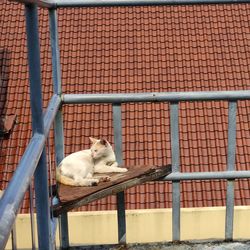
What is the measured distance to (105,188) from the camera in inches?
87.0

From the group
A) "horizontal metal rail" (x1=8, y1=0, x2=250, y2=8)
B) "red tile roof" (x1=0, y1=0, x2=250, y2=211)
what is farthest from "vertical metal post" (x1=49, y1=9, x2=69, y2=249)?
"red tile roof" (x1=0, y1=0, x2=250, y2=211)

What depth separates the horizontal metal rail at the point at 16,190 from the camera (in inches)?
35.4

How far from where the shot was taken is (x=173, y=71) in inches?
532

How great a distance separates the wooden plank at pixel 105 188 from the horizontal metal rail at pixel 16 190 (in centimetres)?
67

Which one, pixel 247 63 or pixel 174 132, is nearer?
pixel 174 132

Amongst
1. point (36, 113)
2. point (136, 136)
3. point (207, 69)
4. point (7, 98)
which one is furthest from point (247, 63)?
point (36, 113)

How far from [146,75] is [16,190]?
41.2 ft

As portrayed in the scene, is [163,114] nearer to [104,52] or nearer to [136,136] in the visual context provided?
[136,136]

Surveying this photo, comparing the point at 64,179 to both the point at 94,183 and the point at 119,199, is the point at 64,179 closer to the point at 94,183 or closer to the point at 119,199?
the point at 94,183

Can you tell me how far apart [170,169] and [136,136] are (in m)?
10.1

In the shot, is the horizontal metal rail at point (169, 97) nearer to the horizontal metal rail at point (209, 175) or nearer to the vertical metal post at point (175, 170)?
the vertical metal post at point (175, 170)

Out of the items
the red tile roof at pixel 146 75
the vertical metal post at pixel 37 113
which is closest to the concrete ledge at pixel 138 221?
the red tile roof at pixel 146 75

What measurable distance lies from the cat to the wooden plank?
0.15 feet

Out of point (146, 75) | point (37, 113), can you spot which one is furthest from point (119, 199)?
point (146, 75)
